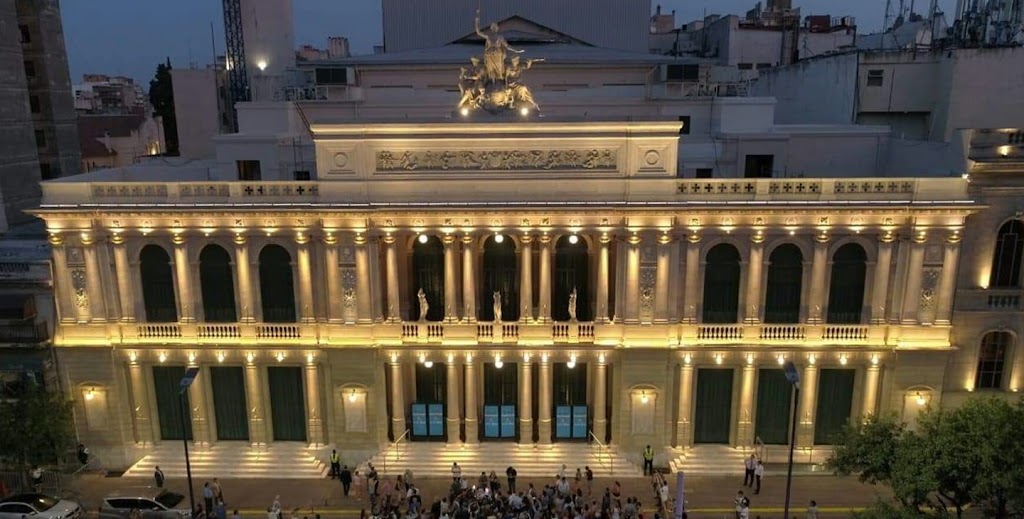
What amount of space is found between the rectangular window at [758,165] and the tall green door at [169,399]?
30.6m

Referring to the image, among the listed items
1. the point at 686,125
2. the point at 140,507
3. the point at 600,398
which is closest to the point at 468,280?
the point at 600,398

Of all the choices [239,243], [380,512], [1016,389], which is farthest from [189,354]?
[1016,389]

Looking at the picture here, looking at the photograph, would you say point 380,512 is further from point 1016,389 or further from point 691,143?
point 1016,389

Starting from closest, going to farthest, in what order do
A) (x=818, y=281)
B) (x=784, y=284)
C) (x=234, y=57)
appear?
(x=818, y=281)
(x=784, y=284)
(x=234, y=57)

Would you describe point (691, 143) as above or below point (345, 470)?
above

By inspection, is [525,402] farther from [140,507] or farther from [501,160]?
[140,507]

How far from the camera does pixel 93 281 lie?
34.3m

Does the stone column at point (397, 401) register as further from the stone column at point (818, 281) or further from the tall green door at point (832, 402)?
the tall green door at point (832, 402)

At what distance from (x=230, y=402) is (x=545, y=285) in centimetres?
1643

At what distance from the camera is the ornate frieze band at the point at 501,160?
33281mm

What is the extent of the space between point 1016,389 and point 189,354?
1518 inches

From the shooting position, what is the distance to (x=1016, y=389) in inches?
1350

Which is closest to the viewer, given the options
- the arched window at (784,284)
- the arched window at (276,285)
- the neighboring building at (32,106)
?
the arched window at (784,284)

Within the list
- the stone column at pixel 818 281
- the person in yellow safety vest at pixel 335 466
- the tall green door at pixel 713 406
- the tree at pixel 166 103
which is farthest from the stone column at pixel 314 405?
the tree at pixel 166 103
